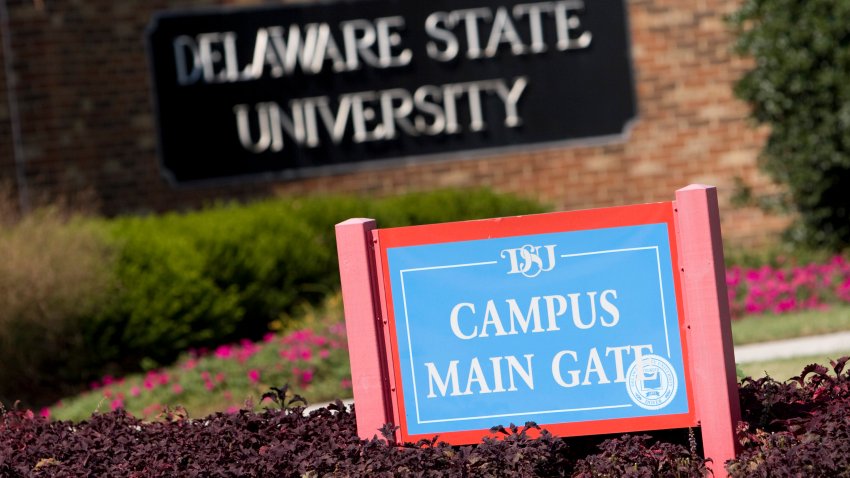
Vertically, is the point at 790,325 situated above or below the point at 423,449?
below

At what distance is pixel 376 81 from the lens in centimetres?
1409

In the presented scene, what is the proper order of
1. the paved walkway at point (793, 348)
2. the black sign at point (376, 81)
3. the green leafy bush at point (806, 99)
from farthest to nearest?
the black sign at point (376, 81) → the green leafy bush at point (806, 99) → the paved walkway at point (793, 348)

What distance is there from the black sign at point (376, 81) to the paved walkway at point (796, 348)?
5.23 metres

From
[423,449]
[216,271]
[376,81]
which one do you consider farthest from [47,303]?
[423,449]

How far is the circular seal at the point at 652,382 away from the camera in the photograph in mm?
4891

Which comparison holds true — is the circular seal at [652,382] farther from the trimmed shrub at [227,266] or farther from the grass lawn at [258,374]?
the trimmed shrub at [227,266]

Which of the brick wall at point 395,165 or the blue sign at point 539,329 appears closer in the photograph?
the blue sign at point 539,329

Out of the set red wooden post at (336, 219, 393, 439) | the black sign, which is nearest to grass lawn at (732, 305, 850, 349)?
the black sign

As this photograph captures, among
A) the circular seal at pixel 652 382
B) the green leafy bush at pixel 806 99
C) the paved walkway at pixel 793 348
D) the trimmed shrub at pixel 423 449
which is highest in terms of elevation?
the green leafy bush at pixel 806 99

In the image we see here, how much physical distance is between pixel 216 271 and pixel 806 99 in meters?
6.38

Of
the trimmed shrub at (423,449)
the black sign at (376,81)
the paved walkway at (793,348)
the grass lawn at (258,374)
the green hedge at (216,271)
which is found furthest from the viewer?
the black sign at (376,81)

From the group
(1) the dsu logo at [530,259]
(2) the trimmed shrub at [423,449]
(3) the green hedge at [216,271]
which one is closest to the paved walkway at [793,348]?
(3) the green hedge at [216,271]

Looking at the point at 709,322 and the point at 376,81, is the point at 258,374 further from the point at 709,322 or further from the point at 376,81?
the point at 376,81

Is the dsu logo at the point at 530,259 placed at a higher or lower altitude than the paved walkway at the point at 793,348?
higher
